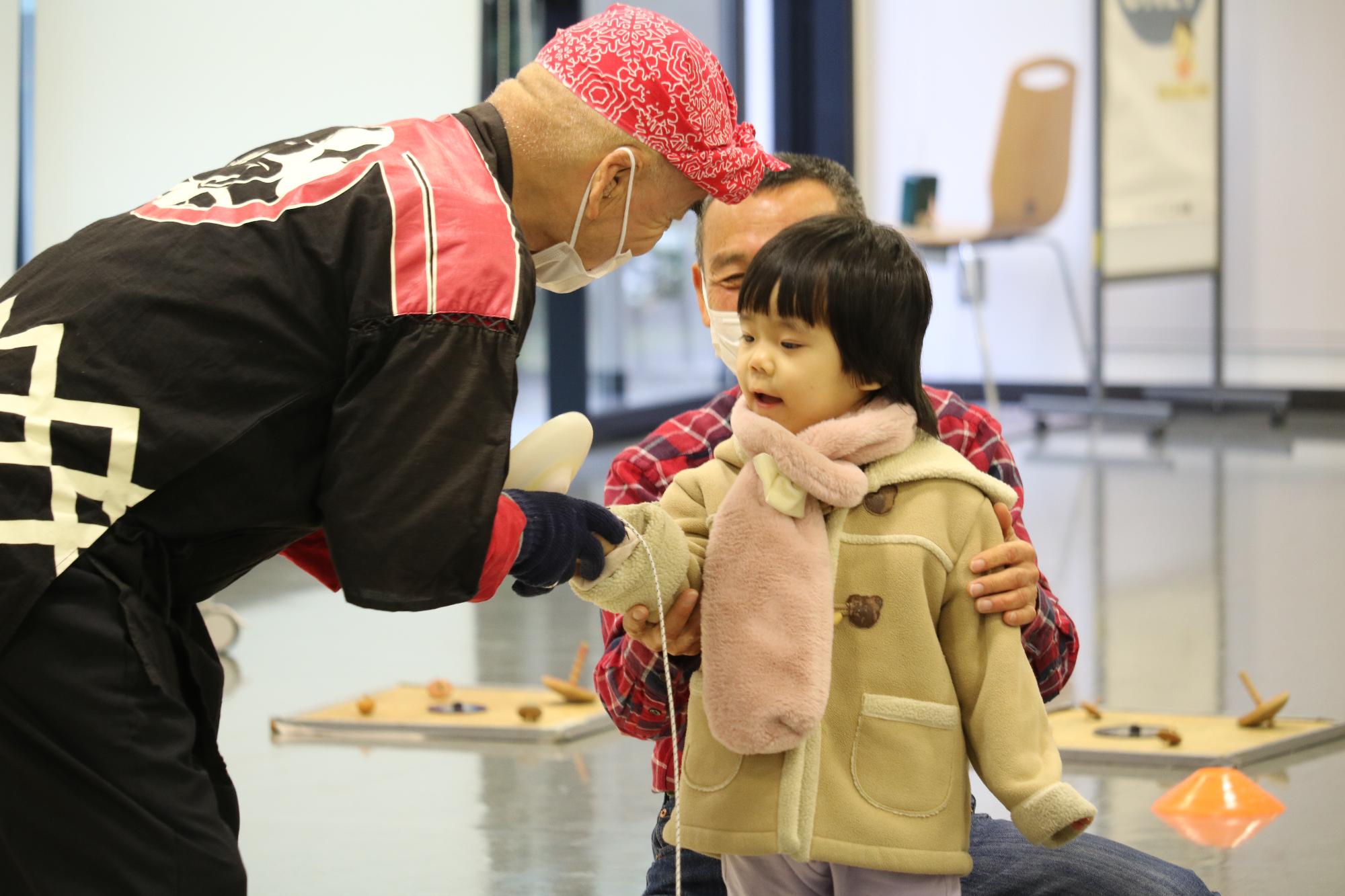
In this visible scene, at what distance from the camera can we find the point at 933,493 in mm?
1723

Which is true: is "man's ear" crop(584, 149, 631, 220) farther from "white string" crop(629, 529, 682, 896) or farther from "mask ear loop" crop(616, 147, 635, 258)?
"white string" crop(629, 529, 682, 896)

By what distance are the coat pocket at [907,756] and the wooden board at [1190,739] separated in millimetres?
1753

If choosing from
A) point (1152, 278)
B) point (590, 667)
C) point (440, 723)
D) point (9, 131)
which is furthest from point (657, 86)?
point (1152, 278)

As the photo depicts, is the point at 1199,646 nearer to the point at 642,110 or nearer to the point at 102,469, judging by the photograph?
the point at 642,110

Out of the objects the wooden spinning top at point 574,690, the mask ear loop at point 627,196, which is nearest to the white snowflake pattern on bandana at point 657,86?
the mask ear loop at point 627,196

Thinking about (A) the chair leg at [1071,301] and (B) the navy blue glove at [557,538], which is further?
(A) the chair leg at [1071,301]

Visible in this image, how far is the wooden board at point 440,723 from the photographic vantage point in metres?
3.62

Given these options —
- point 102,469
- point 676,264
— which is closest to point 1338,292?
point 676,264

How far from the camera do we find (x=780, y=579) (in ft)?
5.60

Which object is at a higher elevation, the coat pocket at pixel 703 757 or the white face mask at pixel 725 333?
the white face mask at pixel 725 333

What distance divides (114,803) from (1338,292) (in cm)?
906

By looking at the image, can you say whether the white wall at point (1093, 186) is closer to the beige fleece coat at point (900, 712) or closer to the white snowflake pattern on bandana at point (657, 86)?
the beige fleece coat at point (900, 712)

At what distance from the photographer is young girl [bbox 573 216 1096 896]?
65.9 inches

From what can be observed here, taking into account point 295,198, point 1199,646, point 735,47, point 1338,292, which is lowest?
point 1199,646
